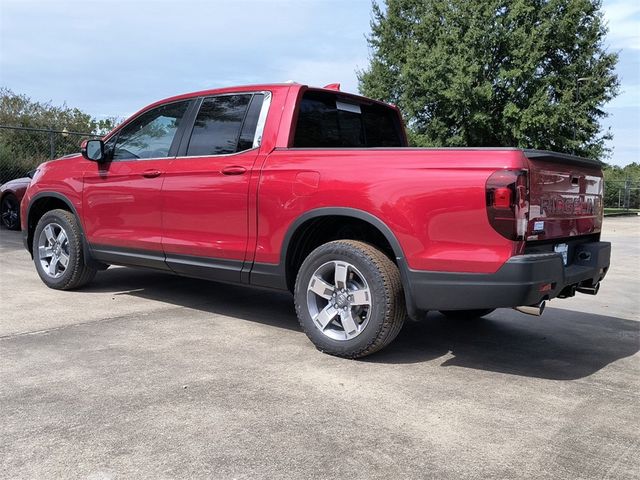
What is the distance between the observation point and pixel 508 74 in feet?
82.4

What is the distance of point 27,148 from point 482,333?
1491cm

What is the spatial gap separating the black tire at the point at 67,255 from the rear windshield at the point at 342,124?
8.98 ft

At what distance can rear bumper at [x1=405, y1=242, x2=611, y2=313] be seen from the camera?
3439mm

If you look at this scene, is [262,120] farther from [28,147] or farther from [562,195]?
[28,147]

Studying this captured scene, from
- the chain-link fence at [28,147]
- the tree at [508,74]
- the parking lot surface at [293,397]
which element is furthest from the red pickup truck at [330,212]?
the tree at [508,74]

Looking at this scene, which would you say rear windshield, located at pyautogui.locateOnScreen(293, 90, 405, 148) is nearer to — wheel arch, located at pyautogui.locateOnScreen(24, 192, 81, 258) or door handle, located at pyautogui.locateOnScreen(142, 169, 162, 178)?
door handle, located at pyautogui.locateOnScreen(142, 169, 162, 178)

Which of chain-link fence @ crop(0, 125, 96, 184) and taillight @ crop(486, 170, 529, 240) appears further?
chain-link fence @ crop(0, 125, 96, 184)

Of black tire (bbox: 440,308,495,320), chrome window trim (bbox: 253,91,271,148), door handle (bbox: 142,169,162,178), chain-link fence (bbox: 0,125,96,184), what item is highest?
chain-link fence (bbox: 0,125,96,184)

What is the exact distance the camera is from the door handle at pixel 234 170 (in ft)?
15.0

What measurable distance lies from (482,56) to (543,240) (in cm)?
2396

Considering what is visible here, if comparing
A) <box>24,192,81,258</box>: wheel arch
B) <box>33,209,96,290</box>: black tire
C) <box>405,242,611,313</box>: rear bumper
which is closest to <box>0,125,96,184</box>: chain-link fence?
<box>24,192,81,258</box>: wheel arch

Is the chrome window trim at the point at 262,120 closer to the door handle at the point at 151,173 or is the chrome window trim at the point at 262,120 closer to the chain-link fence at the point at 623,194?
the door handle at the point at 151,173

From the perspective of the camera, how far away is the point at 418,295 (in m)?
3.76

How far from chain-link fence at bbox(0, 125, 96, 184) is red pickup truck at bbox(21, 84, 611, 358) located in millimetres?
10628
